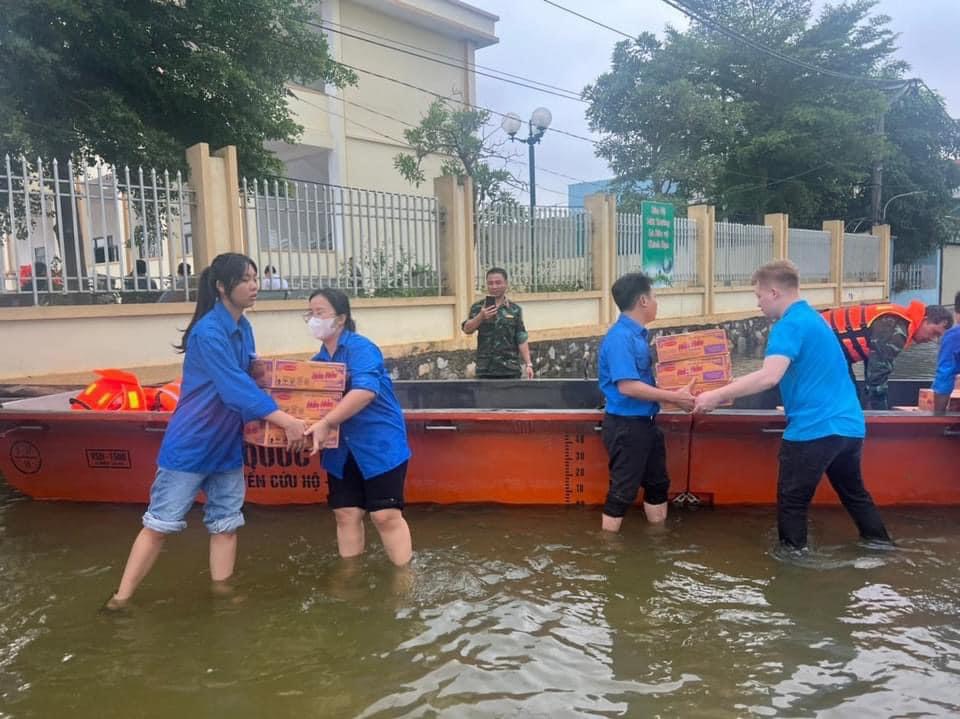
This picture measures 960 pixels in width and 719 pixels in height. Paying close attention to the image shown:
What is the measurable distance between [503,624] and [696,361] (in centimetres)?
171

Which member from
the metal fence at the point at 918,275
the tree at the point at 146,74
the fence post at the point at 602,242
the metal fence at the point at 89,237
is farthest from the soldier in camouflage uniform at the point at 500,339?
the metal fence at the point at 918,275

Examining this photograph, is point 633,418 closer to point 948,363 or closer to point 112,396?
point 948,363

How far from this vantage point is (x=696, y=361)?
383cm

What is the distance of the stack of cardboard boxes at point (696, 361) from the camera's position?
150 inches

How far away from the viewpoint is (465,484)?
468cm

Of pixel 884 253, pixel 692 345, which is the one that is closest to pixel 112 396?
pixel 692 345

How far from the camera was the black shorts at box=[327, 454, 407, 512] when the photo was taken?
3.33m

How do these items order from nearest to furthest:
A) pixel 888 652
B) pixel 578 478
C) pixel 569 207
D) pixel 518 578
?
pixel 888 652
pixel 518 578
pixel 578 478
pixel 569 207

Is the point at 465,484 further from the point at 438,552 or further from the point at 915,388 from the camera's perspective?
the point at 915,388

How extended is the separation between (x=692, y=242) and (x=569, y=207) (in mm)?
4200

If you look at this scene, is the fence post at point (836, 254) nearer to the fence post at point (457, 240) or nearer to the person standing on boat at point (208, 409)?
the fence post at point (457, 240)

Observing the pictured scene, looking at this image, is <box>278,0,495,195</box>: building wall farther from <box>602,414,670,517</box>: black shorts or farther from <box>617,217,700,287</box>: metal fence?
<box>602,414,670,517</box>: black shorts

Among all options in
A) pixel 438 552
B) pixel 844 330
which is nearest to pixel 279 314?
pixel 438 552

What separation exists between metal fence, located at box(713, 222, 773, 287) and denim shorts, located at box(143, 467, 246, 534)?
45.2 ft
